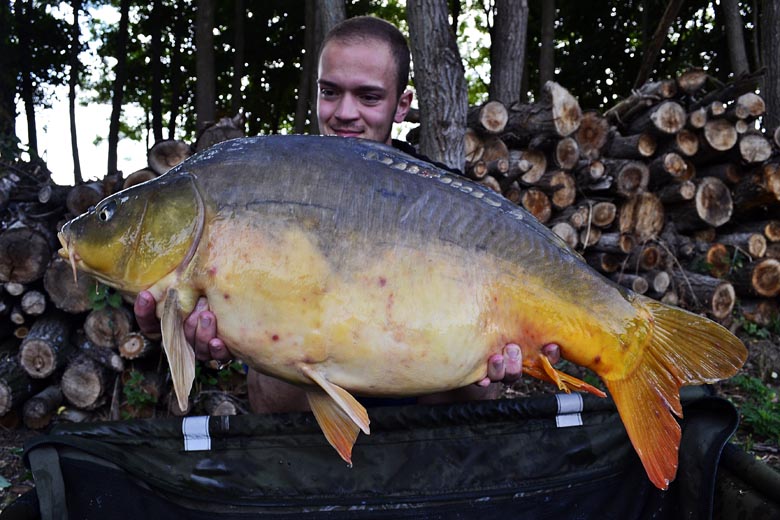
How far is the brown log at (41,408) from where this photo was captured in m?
2.35

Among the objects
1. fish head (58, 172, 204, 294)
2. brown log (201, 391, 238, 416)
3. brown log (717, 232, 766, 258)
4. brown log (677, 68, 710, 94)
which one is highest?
brown log (677, 68, 710, 94)

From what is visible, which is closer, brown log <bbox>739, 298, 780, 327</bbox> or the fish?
the fish

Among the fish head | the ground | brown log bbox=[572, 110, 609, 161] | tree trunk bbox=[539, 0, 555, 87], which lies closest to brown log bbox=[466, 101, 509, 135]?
brown log bbox=[572, 110, 609, 161]

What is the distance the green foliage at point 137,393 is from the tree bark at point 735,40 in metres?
4.69

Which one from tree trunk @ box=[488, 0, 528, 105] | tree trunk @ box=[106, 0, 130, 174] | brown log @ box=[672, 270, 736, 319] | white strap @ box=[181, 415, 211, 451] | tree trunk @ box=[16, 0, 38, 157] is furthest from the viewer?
tree trunk @ box=[16, 0, 38, 157]

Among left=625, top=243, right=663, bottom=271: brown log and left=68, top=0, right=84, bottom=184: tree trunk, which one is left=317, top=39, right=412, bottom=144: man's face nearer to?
left=625, top=243, right=663, bottom=271: brown log

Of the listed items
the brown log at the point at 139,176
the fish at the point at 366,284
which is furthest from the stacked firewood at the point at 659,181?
the fish at the point at 366,284

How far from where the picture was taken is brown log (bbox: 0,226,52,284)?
2.33m

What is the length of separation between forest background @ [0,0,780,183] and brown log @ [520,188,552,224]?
158cm

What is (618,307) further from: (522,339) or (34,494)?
(34,494)

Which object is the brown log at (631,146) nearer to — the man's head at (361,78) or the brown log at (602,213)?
the brown log at (602,213)

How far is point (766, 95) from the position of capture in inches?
155

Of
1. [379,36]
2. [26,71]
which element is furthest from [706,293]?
[26,71]

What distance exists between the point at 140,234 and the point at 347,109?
68 centimetres
